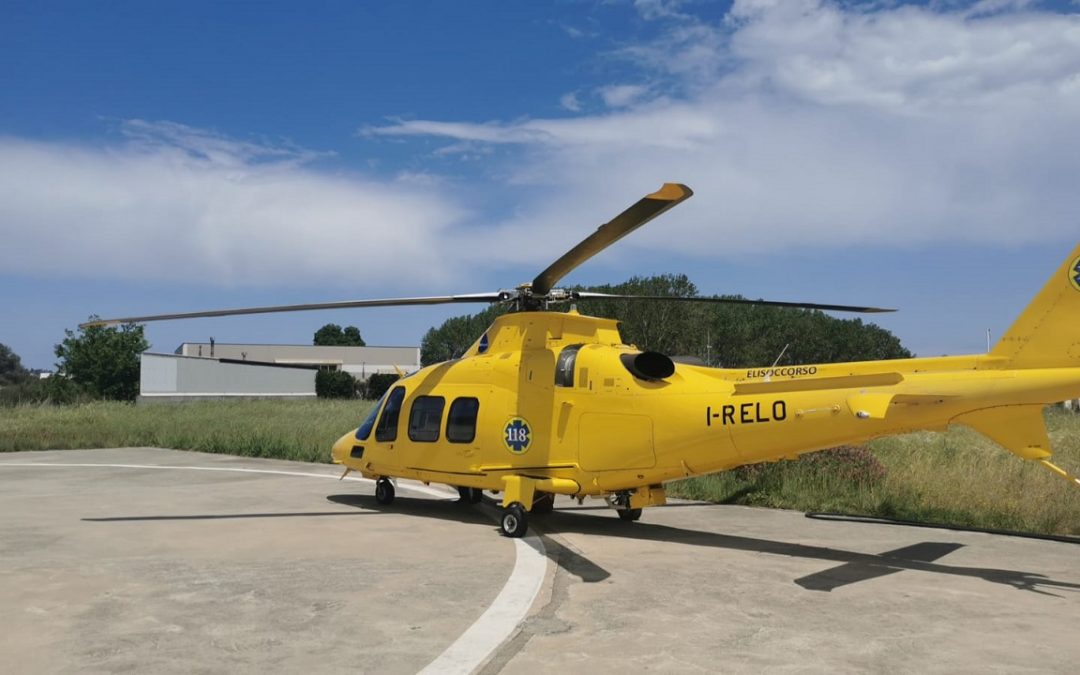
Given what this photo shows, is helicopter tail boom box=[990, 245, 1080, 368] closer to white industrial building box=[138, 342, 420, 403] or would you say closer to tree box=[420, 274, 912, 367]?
tree box=[420, 274, 912, 367]

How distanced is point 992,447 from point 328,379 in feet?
194

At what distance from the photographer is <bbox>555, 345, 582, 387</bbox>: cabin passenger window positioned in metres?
10.9

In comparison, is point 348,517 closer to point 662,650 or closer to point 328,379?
point 662,650

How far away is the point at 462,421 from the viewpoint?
39.1 ft

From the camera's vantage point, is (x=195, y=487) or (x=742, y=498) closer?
(x=742, y=498)

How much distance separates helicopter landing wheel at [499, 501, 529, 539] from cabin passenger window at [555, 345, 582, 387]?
1731mm

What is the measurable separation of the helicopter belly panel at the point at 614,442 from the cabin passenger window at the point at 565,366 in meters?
0.56

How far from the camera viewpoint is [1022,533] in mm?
10711

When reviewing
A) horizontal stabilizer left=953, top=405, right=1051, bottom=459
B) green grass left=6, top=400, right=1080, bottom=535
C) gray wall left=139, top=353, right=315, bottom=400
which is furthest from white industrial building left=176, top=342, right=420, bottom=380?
horizontal stabilizer left=953, top=405, right=1051, bottom=459

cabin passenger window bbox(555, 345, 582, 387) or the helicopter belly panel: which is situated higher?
cabin passenger window bbox(555, 345, 582, 387)

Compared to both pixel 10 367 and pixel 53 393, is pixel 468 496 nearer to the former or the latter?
pixel 53 393

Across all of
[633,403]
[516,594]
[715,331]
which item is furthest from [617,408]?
[715,331]

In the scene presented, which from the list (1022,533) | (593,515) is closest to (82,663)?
(593,515)

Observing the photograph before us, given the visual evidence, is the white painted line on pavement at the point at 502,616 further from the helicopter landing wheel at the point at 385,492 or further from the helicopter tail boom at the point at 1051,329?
the helicopter tail boom at the point at 1051,329
